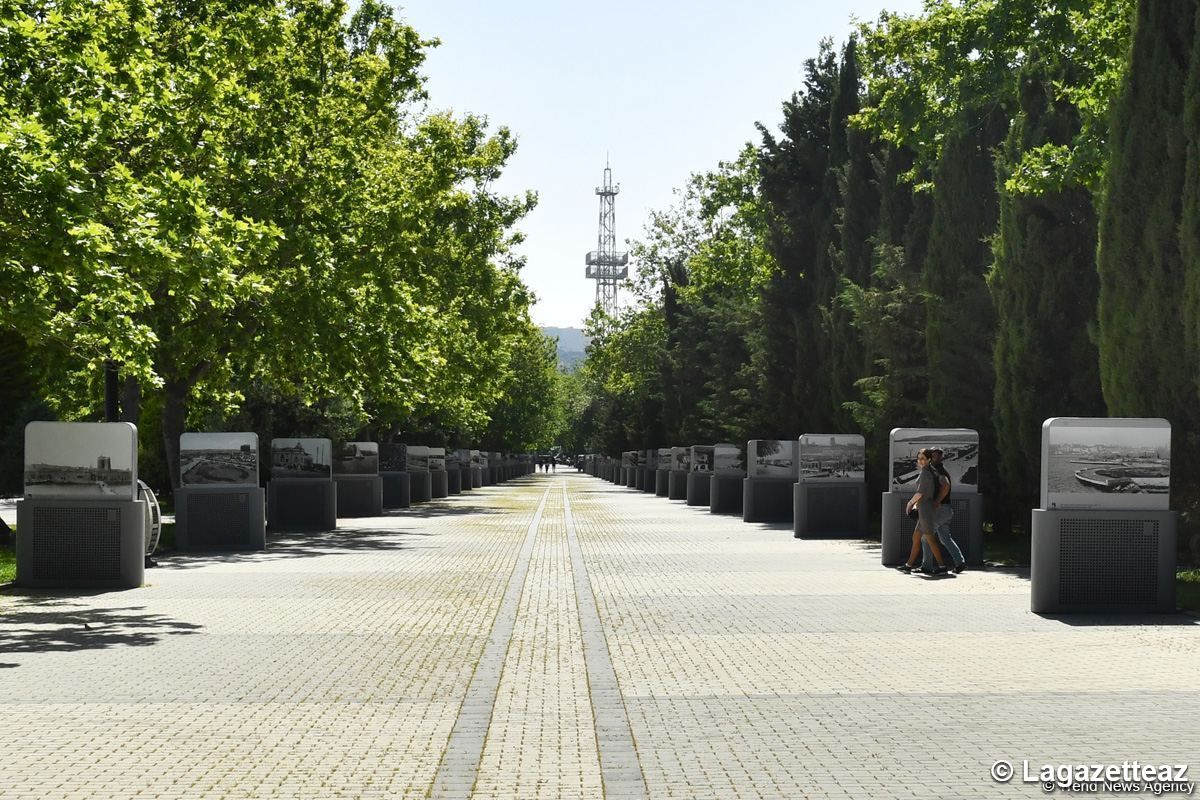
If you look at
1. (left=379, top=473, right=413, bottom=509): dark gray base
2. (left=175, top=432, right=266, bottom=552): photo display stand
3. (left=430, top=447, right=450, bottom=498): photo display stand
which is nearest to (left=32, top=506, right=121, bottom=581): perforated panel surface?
(left=175, top=432, right=266, bottom=552): photo display stand

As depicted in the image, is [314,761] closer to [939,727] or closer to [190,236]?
[939,727]

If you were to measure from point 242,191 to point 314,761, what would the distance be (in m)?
19.3

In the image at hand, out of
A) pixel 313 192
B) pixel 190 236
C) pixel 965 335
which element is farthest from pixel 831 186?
pixel 190 236

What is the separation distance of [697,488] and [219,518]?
26135mm

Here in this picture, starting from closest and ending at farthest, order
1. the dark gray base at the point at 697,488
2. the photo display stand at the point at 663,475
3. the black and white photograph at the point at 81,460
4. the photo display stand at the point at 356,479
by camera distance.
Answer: the black and white photograph at the point at 81,460, the photo display stand at the point at 356,479, the dark gray base at the point at 697,488, the photo display stand at the point at 663,475

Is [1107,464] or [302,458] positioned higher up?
[1107,464]

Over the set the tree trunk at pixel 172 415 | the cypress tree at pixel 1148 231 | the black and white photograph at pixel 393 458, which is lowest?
the black and white photograph at pixel 393 458

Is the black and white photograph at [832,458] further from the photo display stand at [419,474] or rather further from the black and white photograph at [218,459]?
the photo display stand at [419,474]

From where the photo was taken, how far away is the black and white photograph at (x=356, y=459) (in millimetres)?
40469

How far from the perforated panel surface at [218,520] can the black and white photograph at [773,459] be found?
46.8ft

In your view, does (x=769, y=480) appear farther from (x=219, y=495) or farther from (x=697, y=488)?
(x=219, y=495)

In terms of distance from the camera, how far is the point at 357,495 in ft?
135

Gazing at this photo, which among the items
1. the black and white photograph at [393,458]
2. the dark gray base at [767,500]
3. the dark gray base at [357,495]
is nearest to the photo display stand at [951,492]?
the dark gray base at [767,500]

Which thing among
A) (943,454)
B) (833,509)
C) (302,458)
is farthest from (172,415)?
(943,454)
